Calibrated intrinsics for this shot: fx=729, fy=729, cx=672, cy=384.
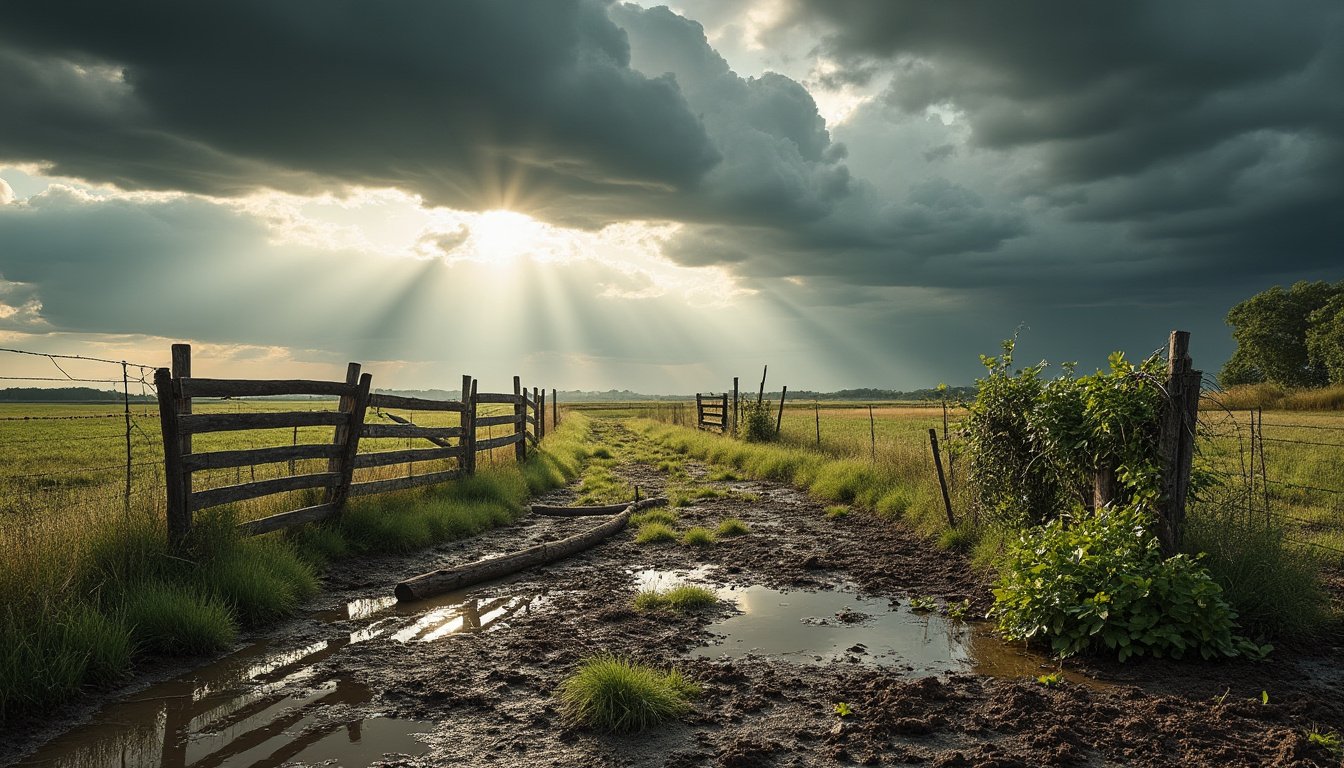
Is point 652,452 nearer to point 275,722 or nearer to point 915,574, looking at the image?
point 915,574

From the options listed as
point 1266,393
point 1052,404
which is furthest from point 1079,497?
point 1266,393

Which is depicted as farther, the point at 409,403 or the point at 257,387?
the point at 409,403

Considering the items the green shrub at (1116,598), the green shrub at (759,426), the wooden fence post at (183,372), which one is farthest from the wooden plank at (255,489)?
the green shrub at (759,426)

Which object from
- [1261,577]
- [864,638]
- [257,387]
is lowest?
[864,638]

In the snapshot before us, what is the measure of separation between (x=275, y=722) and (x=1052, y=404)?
7524 mm

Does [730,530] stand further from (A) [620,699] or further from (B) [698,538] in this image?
(A) [620,699]

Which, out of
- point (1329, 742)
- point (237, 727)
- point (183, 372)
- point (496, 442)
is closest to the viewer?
point (1329, 742)

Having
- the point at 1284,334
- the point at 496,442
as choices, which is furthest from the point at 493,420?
the point at 1284,334

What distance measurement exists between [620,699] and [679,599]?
9.38ft

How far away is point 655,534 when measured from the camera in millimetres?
10945

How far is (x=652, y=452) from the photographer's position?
87.4ft

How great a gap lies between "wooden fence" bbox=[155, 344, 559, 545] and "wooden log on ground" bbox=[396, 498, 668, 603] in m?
2.11

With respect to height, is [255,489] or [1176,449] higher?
[1176,449]

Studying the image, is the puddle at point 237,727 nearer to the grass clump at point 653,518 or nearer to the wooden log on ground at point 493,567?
the wooden log on ground at point 493,567
